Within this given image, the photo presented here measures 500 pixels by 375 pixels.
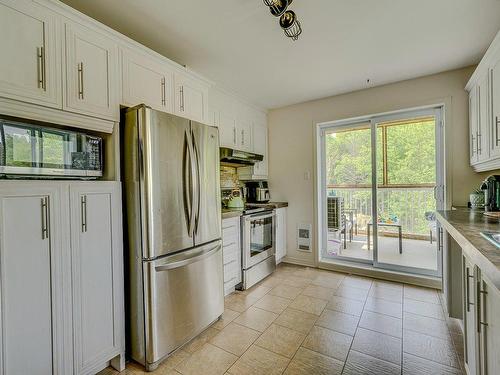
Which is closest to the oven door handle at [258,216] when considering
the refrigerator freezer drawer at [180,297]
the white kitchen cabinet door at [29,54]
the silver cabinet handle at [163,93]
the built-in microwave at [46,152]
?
the refrigerator freezer drawer at [180,297]

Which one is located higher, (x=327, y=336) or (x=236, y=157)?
(x=236, y=157)

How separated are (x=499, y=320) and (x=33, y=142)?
7.49 ft

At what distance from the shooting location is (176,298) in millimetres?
1829

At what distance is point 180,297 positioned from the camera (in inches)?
73.2

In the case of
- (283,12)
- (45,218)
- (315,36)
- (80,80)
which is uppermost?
(315,36)

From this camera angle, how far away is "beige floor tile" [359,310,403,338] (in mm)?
2086

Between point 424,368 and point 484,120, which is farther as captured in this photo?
point 484,120

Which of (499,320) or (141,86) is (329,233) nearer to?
(499,320)

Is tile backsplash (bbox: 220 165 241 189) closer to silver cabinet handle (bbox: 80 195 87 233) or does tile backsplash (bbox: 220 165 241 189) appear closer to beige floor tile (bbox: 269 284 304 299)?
beige floor tile (bbox: 269 284 304 299)

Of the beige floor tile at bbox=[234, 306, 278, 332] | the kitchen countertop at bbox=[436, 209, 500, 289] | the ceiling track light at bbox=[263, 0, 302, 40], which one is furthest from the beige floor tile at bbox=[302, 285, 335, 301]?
the ceiling track light at bbox=[263, 0, 302, 40]

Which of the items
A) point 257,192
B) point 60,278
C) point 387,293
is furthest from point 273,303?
point 60,278

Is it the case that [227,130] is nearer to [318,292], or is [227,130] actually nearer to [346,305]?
[318,292]

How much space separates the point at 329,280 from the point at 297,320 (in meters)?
1.10

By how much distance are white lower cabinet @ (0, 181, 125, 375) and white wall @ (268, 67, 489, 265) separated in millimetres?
2681
